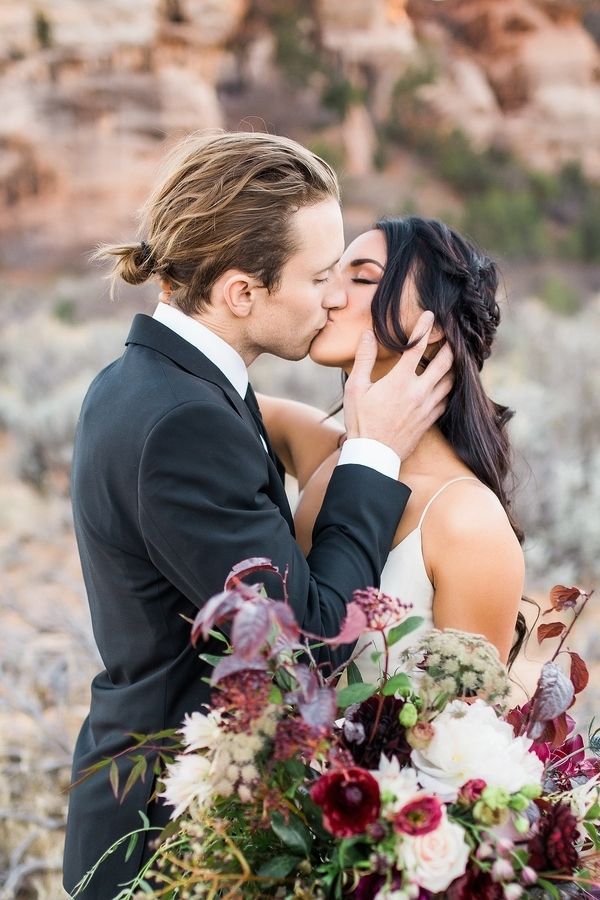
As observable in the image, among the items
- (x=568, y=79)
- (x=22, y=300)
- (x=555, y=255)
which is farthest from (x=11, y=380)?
(x=568, y=79)

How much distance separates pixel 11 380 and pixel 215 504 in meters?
8.72

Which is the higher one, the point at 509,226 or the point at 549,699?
the point at 549,699

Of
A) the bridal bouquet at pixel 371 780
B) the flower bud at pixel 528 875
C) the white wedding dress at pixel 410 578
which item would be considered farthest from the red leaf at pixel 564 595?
the white wedding dress at pixel 410 578

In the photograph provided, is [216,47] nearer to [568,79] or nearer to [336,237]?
[568,79]

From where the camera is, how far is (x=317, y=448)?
9.20 ft

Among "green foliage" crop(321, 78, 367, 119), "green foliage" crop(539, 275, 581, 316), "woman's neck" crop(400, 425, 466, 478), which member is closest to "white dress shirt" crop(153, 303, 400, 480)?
"woman's neck" crop(400, 425, 466, 478)

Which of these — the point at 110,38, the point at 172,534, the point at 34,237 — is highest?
the point at 172,534

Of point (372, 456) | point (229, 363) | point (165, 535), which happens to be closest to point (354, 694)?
point (165, 535)

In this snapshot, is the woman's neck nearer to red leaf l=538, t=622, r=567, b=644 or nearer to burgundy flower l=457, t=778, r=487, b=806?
red leaf l=538, t=622, r=567, b=644

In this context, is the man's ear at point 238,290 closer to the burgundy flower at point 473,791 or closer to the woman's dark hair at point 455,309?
the woman's dark hair at point 455,309

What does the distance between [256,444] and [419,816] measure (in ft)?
2.75

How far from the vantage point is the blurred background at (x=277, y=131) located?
15.2 ft

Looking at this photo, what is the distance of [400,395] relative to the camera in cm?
213

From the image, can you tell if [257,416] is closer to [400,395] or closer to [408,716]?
[400,395]
